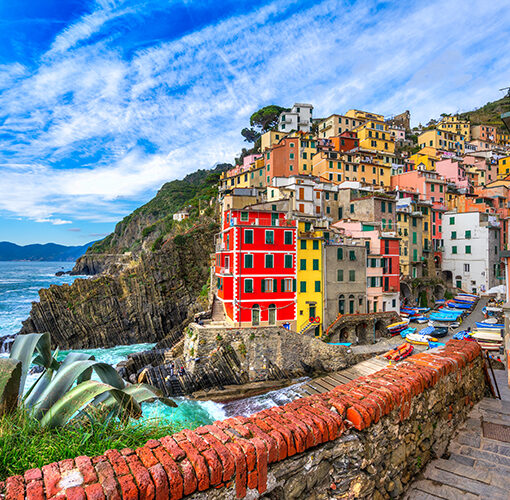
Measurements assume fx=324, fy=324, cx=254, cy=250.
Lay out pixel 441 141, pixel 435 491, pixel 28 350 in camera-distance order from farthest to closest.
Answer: pixel 441 141, pixel 435 491, pixel 28 350

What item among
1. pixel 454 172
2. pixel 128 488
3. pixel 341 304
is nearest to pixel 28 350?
pixel 128 488

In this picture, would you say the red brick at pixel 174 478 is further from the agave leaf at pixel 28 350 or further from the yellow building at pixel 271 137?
the yellow building at pixel 271 137

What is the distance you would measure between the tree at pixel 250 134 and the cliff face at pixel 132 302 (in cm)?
4311

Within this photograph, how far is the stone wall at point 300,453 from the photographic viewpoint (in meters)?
2.33

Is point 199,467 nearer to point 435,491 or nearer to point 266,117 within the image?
point 435,491

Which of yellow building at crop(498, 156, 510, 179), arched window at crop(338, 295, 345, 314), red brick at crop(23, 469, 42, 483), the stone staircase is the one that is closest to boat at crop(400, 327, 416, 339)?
arched window at crop(338, 295, 345, 314)

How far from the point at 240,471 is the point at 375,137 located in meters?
74.1

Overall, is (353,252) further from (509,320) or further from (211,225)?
(211,225)

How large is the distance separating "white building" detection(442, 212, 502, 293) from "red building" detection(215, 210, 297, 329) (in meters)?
28.8

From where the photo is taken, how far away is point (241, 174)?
57781mm

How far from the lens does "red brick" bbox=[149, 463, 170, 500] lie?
2.33m

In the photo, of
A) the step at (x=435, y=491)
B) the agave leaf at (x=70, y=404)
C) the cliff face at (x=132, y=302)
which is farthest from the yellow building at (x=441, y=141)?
the agave leaf at (x=70, y=404)

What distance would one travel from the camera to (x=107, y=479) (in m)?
2.28

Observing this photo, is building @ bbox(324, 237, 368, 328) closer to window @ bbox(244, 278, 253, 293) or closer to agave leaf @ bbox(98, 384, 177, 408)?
window @ bbox(244, 278, 253, 293)
